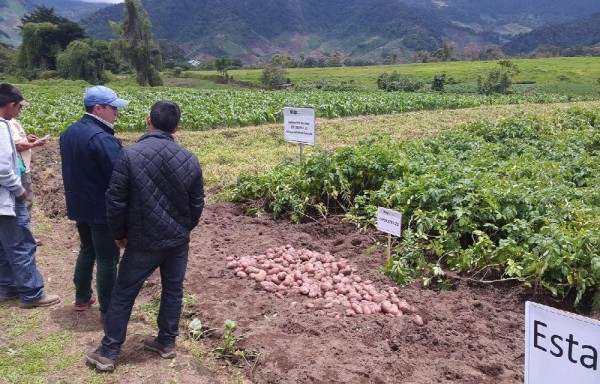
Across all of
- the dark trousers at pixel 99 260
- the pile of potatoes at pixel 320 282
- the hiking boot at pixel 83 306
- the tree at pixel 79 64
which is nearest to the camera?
the dark trousers at pixel 99 260

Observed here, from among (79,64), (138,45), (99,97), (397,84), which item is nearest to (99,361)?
(99,97)

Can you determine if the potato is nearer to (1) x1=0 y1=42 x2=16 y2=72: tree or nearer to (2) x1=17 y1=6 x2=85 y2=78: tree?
(2) x1=17 y1=6 x2=85 y2=78: tree

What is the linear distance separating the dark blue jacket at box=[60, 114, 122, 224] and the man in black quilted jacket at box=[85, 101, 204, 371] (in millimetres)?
443

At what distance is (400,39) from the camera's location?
610ft

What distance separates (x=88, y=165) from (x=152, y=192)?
0.81m

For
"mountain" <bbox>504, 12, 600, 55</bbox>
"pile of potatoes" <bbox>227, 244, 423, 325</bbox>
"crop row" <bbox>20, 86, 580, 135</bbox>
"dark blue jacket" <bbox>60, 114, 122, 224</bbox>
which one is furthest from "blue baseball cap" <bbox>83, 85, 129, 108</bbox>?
"mountain" <bbox>504, 12, 600, 55</bbox>

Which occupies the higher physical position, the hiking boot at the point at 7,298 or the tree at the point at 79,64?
the tree at the point at 79,64

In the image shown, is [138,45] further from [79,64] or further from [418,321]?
[418,321]

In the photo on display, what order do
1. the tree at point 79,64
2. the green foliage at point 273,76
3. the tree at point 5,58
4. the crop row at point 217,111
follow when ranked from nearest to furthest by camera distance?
the crop row at point 217,111, the tree at point 79,64, the tree at point 5,58, the green foliage at point 273,76

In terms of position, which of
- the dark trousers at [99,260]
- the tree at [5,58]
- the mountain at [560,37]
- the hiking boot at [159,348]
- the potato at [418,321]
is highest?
the mountain at [560,37]

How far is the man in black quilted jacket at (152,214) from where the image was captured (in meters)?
3.56

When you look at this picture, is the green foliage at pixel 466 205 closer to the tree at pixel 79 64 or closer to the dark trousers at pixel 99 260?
the dark trousers at pixel 99 260

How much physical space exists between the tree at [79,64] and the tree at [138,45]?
332 centimetres

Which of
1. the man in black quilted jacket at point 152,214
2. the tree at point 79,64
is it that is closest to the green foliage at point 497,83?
the tree at point 79,64
